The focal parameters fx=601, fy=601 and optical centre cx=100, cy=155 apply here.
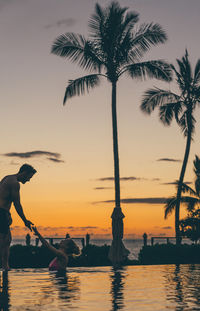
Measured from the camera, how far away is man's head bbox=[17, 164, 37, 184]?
428 inches

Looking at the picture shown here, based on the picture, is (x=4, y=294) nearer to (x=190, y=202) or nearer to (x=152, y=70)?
(x=152, y=70)

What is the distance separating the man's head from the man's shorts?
2.31 feet

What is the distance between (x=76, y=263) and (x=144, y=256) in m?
2.83

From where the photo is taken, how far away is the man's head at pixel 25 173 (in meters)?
10.9

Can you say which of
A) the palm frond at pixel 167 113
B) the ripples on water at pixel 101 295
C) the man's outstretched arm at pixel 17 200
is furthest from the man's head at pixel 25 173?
the palm frond at pixel 167 113

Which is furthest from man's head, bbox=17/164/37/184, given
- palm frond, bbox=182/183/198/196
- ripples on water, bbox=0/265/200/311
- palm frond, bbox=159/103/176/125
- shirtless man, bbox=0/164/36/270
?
palm frond, bbox=182/183/198/196

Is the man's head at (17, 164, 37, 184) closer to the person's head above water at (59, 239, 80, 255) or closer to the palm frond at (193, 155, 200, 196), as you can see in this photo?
the person's head above water at (59, 239, 80, 255)

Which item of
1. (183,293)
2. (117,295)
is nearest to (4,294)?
(117,295)

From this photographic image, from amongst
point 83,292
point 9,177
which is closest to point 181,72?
point 9,177

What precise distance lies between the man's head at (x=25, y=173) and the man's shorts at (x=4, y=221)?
0.70m

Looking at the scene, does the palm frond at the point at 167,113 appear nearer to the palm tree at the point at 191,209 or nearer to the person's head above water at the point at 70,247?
the palm tree at the point at 191,209

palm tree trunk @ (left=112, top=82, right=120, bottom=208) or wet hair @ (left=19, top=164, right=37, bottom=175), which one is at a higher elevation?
palm tree trunk @ (left=112, top=82, right=120, bottom=208)

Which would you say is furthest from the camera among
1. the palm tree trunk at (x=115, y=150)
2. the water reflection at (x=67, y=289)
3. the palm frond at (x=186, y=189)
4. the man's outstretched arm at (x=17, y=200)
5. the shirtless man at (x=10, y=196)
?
the palm frond at (x=186, y=189)

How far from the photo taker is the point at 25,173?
1088 centimetres
